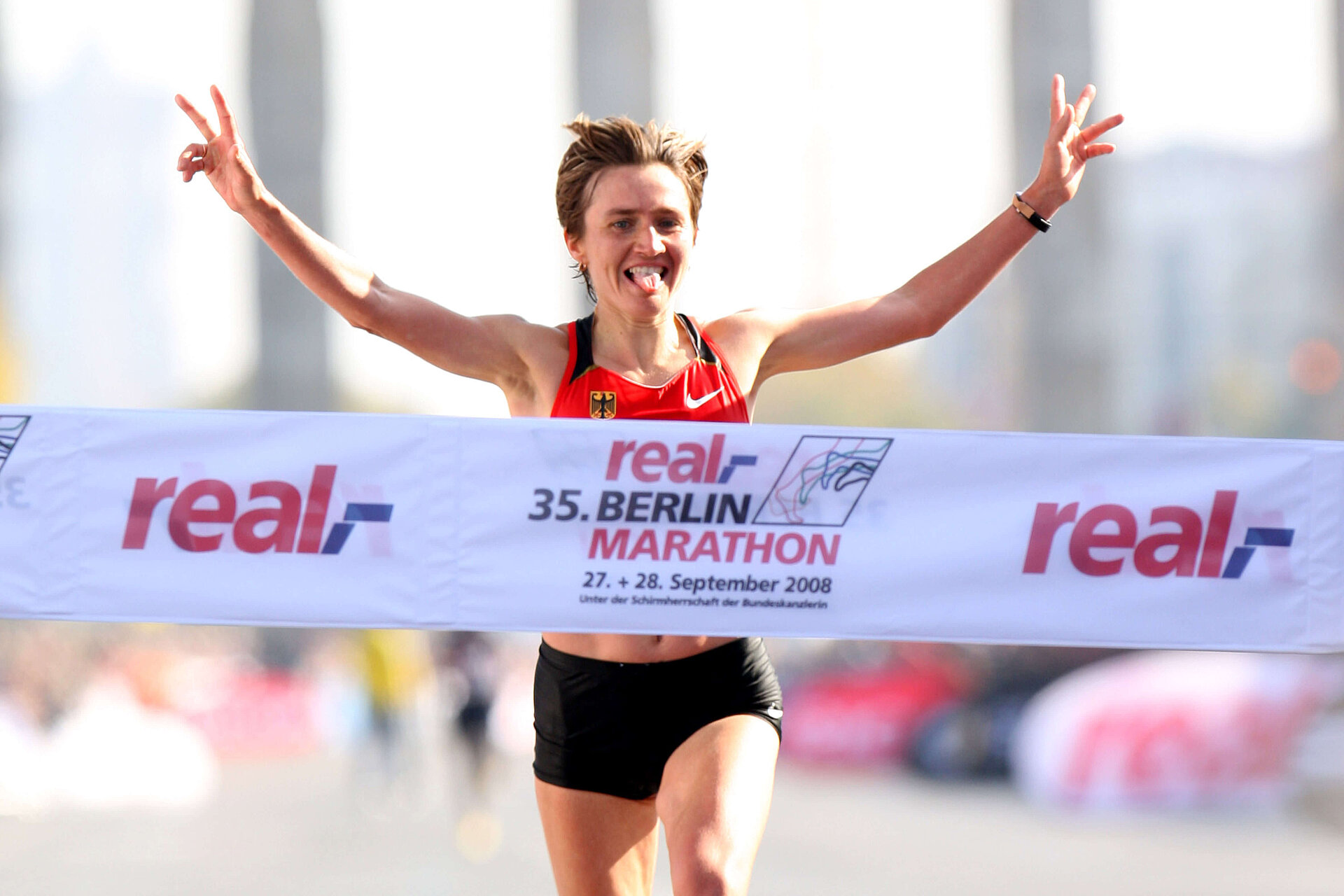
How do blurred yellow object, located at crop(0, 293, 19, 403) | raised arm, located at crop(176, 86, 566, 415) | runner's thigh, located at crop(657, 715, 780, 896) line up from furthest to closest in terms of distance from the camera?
blurred yellow object, located at crop(0, 293, 19, 403) → raised arm, located at crop(176, 86, 566, 415) → runner's thigh, located at crop(657, 715, 780, 896)

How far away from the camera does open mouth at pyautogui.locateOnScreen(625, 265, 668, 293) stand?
3.54 metres

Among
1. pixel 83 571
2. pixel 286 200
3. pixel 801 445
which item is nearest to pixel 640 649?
pixel 801 445

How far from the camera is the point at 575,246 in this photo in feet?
12.2

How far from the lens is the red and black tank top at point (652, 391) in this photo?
371 centimetres

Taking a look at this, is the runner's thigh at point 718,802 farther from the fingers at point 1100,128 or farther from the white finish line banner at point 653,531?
the fingers at point 1100,128

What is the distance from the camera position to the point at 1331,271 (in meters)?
24.3

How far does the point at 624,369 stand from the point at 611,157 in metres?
0.52

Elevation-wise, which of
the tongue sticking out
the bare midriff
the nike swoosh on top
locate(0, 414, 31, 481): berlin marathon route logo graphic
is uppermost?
the tongue sticking out

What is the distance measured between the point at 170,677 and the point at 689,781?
81.4 feet

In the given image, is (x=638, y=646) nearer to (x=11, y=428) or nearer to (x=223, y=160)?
(x=223, y=160)

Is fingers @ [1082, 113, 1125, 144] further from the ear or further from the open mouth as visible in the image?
the ear

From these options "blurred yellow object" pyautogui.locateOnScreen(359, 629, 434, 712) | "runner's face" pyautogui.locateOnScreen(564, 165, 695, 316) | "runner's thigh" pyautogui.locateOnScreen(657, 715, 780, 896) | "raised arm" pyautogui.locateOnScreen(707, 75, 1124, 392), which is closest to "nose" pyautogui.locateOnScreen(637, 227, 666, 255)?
"runner's face" pyautogui.locateOnScreen(564, 165, 695, 316)

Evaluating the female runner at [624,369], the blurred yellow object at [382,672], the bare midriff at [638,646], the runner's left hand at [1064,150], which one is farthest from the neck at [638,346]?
the blurred yellow object at [382,672]

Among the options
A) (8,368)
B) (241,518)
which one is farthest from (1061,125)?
(8,368)
